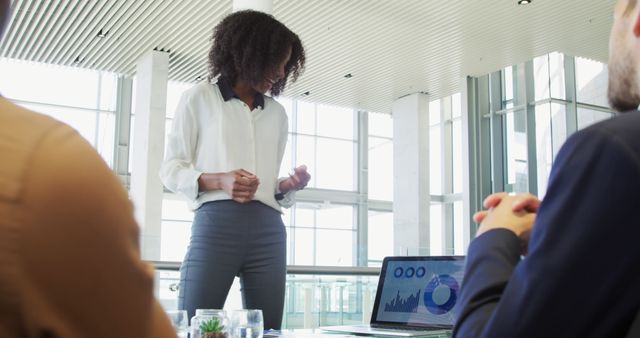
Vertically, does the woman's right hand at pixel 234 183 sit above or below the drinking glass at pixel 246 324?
above

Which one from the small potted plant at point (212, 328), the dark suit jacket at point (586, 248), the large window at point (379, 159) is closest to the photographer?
the dark suit jacket at point (586, 248)

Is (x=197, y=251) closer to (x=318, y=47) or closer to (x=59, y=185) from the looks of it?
(x=59, y=185)

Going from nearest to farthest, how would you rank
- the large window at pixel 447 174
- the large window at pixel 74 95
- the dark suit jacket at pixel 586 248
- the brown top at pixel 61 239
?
the brown top at pixel 61 239 < the dark suit jacket at pixel 586 248 < the large window at pixel 74 95 < the large window at pixel 447 174

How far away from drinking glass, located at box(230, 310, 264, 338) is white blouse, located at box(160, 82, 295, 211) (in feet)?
2.31

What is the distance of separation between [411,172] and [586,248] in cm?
1291

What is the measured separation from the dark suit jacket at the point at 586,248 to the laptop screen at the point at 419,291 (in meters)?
1.44

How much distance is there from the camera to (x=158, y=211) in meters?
10.7

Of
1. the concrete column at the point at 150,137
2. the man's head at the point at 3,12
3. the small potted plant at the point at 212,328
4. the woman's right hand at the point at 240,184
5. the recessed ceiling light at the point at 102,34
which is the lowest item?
the small potted plant at the point at 212,328

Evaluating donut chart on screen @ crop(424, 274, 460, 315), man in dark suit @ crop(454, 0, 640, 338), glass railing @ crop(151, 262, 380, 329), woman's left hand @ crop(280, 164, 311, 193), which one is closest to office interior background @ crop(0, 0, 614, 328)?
glass railing @ crop(151, 262, 380, 329)

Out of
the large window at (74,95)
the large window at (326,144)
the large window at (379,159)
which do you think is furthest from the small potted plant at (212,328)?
the large window at (379,159)

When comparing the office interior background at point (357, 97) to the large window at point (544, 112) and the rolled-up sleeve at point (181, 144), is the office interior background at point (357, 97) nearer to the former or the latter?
the large window at point (544, 112)

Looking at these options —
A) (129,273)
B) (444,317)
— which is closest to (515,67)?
(444,317)

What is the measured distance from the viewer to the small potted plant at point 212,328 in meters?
1.49

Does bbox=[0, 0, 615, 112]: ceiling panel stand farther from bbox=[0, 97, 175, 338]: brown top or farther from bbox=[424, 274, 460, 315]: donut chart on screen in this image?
bbox=[0, 97, 175, 338]: brown top
